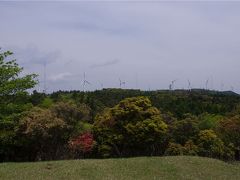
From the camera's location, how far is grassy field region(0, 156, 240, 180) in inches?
886

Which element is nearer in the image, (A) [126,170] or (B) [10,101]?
(A) [126,170]

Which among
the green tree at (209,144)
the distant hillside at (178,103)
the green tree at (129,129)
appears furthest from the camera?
the distant hillside at (178,103)

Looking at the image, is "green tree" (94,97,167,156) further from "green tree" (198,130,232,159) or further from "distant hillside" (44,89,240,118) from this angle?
"distant hillside" (44,89,240,118)

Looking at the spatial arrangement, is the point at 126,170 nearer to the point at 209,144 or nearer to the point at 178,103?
the point at 209,144

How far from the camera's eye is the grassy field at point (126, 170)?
22500mm

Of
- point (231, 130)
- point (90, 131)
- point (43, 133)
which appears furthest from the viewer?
point (231, 130)

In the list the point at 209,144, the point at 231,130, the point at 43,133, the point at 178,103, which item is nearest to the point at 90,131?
the point at 43,133

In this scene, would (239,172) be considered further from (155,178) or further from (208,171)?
(155,178)

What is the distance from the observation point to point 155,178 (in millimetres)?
22656

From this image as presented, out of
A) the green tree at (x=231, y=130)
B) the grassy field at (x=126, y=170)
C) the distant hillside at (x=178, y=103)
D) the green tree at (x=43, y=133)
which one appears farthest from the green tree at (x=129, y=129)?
the distant hillside at (x=178, y=103)

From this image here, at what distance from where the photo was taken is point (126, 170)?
→ 938 inches

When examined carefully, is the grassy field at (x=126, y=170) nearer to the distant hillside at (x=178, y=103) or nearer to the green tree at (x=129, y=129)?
the green tree at (x=129, y=129)

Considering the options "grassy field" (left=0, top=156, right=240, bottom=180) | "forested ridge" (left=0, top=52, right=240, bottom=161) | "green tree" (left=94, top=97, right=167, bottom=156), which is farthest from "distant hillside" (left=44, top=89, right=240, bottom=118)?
"grassy field" (left=0, top=156, right=240, bottom=180)

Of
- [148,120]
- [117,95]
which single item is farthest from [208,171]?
[117,95]
